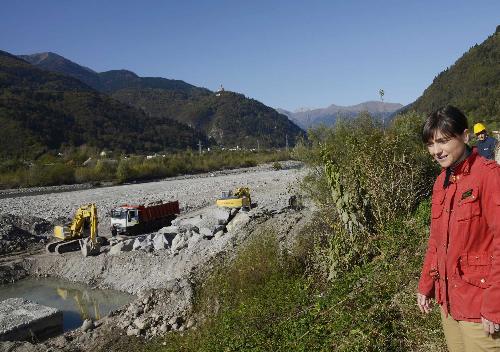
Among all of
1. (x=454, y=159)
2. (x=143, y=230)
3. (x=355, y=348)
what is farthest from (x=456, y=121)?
(x=143, y=230)

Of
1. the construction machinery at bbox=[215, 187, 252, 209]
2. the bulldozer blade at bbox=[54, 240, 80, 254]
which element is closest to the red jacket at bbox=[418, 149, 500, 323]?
the bulldozer blade at bbox=[54, 240, 80, 254]

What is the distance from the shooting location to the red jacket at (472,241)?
7.72 feet

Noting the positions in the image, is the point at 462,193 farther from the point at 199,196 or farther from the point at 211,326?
the point at 199,196

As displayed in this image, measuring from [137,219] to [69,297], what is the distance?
217 inches

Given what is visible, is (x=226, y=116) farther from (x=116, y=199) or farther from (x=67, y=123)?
(x=116, y=199)

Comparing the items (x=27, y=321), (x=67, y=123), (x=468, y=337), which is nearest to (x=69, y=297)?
(x=27, y=321)

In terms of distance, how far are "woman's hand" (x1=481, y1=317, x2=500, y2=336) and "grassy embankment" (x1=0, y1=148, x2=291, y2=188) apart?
5089 centimetres

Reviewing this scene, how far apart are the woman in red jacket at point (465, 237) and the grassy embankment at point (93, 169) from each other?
1991 inches

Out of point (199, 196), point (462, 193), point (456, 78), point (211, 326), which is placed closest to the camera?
point (462, 193)

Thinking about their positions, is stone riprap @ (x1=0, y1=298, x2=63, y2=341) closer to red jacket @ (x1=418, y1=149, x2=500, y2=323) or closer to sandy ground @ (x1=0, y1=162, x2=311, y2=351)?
sandy ground @ (x1=0, y1=162, x2=311, y2=351)

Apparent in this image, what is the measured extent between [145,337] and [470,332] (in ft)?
24.5

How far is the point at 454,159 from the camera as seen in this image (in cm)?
259

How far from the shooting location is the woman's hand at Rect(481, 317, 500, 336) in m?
2.34

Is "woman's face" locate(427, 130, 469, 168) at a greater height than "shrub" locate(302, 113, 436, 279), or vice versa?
"woman's face" locate(427, 130, 469, 168)
